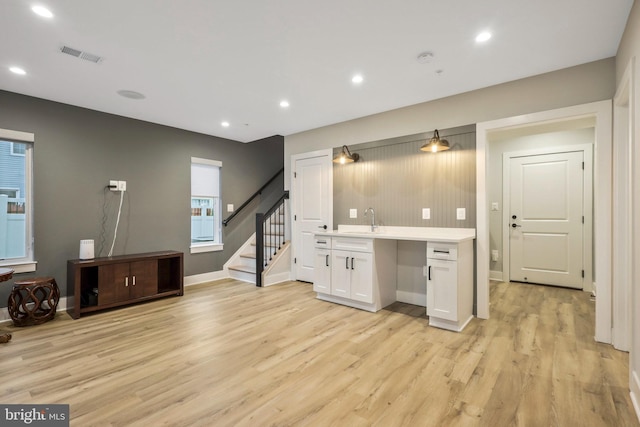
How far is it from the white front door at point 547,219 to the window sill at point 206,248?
517 cm

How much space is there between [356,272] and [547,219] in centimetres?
347

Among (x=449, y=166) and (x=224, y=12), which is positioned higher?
(x=224, y=12)

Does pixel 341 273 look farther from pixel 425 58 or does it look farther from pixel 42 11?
pixel 42 11

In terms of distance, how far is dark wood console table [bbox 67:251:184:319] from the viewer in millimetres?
3615

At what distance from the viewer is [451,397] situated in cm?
197

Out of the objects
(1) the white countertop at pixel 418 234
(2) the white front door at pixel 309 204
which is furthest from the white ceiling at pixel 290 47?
(1) the white countertop at pixel 418 234

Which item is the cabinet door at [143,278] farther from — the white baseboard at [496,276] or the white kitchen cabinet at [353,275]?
the white baseboard at [496,276]

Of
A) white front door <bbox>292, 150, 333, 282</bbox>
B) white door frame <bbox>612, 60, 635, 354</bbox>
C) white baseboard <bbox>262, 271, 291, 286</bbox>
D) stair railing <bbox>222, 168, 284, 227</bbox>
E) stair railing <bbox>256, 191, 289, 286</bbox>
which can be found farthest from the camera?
stair railing <bbox>222, 168, 284, 227</bbox>

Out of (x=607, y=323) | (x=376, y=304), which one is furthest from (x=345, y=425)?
(x=607, y=323)

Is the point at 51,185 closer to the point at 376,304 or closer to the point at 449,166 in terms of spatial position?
the point at 376,304

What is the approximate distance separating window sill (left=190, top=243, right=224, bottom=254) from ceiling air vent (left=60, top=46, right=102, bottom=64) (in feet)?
10.3

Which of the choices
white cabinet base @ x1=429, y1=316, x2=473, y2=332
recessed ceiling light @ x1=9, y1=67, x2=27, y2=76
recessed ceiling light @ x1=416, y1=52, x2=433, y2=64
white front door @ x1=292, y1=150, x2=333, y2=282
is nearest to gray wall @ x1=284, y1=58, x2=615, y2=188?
white front door @ x1=292, y1=150, x2=333, y2=282

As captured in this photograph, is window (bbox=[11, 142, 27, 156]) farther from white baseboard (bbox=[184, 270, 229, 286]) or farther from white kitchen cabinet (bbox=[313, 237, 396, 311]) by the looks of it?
white kitchen cabinet (bbox=[313, 237, 396, 311])

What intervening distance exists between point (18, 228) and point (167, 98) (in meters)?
2.37
